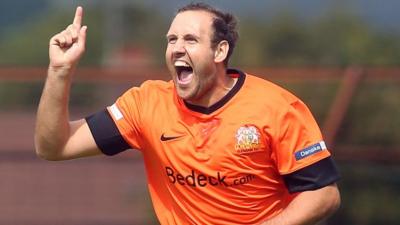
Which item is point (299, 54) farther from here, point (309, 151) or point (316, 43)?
point (309, 151)

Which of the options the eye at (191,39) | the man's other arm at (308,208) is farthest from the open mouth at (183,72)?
the man's other arm at (308,208)

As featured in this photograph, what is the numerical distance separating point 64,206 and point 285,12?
1507cm

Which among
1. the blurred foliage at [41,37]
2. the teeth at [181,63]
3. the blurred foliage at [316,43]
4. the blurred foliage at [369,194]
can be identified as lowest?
the blurred foliage at [41,37]

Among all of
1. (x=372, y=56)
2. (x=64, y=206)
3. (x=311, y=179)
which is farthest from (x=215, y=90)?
(x=372, y=56)

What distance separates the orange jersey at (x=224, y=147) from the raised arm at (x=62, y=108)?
0.26 feet

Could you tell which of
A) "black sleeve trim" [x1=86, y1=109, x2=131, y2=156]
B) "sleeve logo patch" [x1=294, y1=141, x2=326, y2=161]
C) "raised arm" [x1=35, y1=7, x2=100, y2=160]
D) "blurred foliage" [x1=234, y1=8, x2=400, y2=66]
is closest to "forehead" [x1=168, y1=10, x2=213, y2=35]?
"raised arm" [x1=35, y1=7, x2=100, y2=160]

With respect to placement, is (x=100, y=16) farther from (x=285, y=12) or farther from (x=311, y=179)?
(x=311, y=179)

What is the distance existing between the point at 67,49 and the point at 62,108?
10.6 inches

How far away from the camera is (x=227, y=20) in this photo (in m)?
6.29

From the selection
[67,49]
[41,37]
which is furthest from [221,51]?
[41,37]

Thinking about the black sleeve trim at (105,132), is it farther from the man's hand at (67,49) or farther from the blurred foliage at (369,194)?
the blurred foliage at (369,194)

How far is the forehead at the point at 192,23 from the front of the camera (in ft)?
20.2

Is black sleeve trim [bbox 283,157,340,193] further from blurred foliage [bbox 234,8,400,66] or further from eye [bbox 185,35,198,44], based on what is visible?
blurred foliage [bbox 234,8,400,66]

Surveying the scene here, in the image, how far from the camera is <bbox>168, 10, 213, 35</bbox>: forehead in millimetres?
6156
